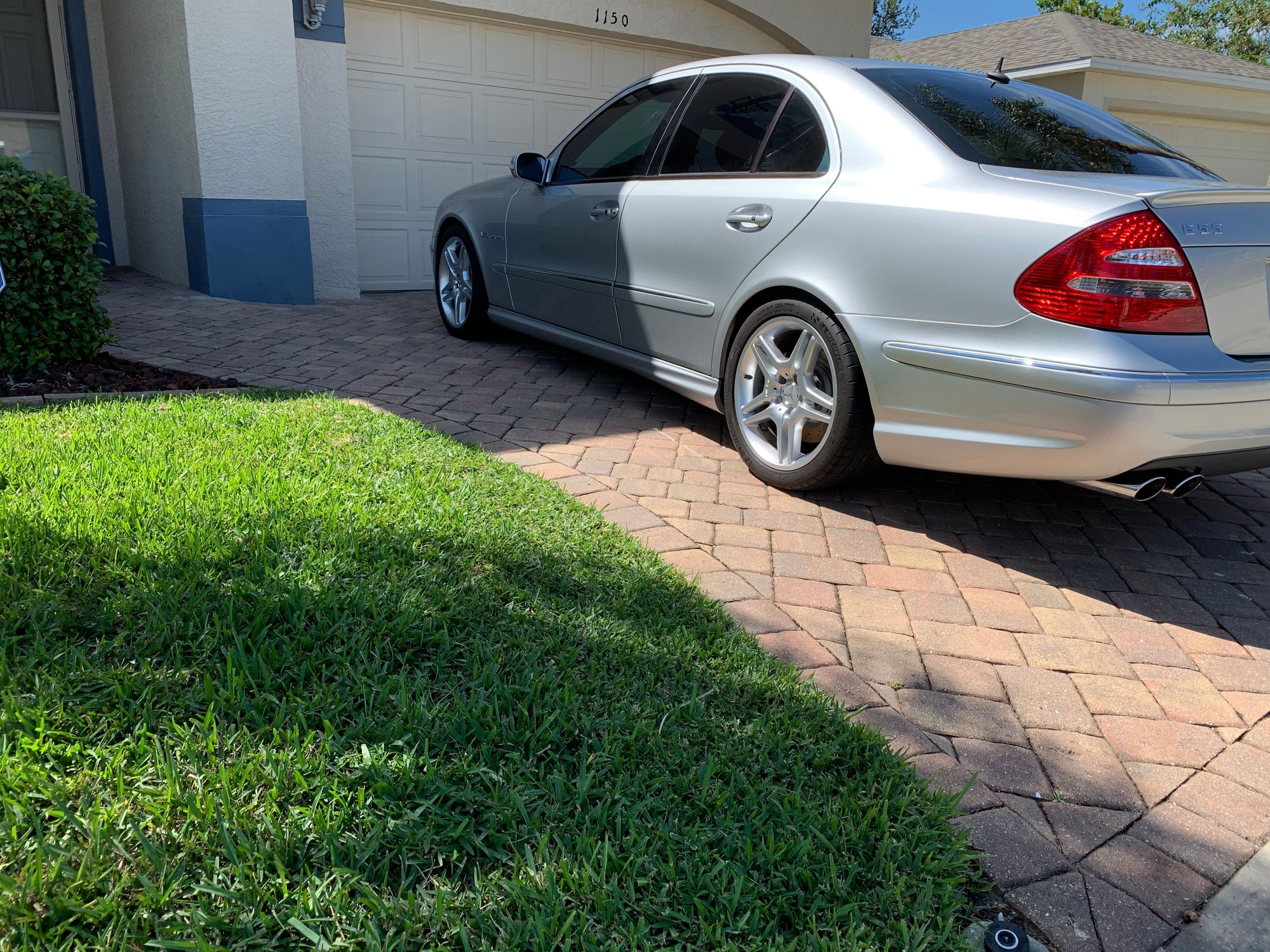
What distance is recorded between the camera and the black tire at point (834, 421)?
3426 millimetres

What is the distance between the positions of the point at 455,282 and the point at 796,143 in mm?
3341

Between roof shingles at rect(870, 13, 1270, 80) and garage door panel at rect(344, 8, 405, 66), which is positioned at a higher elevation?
roof shingles at rect(870, 13, 1270, 80)

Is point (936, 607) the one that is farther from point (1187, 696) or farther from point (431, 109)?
point (431, 109)

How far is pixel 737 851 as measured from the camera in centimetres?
182

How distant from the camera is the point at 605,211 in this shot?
15.6 feet

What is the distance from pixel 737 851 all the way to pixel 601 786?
1.06 ft

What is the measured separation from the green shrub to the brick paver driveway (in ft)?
2.01

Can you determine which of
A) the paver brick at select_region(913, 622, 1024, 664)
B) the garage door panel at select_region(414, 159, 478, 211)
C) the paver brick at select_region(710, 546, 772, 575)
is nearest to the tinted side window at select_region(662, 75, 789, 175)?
the paver brick at select_region(710, 546, 772, 575)

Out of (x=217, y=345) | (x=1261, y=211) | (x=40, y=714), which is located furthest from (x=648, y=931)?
(x=217, y=345)

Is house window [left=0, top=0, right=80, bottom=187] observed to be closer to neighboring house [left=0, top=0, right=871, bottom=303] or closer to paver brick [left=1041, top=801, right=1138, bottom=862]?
neighboring house [left=0, top=0, right=871, bottom=303]

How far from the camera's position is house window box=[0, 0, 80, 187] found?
27.5 feet

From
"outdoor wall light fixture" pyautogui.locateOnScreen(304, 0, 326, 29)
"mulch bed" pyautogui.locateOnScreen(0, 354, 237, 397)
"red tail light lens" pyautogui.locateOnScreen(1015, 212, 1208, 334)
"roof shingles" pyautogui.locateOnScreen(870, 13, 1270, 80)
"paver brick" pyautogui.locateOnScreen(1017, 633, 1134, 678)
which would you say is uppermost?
"roof shingles" pyautogui.locateOnScreen(870, 13, 1270, 80)

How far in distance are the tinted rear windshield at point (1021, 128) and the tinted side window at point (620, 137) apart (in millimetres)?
1215

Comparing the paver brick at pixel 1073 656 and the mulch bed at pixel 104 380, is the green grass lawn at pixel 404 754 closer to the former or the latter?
the paver brick at pixel 1073 656
